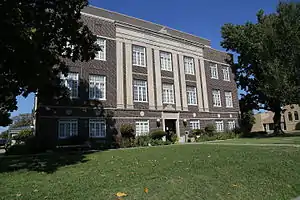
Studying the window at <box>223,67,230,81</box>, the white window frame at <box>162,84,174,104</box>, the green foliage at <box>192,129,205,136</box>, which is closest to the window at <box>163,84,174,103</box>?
the white window frame at <box>162,84,174,104</box>

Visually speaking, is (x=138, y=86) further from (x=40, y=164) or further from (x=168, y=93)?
(x=40, y=164)

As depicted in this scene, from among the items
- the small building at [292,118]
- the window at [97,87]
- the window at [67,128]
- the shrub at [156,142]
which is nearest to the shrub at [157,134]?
the shrub at [156,142]

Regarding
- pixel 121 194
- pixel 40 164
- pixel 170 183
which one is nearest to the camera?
pixel 121 194

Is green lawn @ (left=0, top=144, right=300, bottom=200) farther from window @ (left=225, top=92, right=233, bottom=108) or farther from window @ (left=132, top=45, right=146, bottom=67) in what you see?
window @ (left=225, top=92, right=233, bottom=108)

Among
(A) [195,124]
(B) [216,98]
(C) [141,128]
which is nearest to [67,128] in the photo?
(C) [141,128]

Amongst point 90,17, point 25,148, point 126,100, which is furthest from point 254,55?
point 25,148

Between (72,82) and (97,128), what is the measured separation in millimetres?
4745

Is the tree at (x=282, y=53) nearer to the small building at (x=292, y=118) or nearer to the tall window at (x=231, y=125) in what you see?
the tall window at (x=231, y=125)

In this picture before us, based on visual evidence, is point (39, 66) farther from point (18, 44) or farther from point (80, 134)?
point (80, 134)

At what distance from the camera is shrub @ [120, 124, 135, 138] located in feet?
74.1

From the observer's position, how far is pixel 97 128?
22.1 m

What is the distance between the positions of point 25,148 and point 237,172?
653 inches

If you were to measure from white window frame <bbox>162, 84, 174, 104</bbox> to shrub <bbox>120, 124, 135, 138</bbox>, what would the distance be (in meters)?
5.91

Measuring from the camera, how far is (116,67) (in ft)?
79.7
